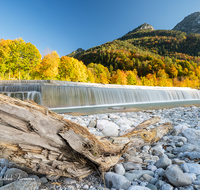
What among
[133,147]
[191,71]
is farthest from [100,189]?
[191,71]

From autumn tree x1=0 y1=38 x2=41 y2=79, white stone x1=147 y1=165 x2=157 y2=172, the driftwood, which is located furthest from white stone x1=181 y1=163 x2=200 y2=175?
autumn tree x1=0 y1=38 x2=41 y2=79

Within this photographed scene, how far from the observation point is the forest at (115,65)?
21234 millimetres

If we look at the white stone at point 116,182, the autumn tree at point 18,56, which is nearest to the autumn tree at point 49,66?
the autumn tree at point 18,56

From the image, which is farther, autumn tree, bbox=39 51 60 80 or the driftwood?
autumn tree, bbox=39 51 60 80

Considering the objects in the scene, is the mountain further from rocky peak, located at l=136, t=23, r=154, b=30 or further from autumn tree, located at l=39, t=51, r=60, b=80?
autumn tree, located at l=39, t=51, r=60, b=80

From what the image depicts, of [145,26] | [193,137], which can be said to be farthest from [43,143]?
[145,26]

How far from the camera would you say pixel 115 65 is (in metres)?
55.8

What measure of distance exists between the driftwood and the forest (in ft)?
71.5

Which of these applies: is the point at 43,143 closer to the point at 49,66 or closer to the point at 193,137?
the point at 193,137

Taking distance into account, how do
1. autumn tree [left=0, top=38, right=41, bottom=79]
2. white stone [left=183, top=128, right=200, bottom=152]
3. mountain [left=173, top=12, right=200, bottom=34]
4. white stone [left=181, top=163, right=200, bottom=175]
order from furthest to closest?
mountain [left=173, top=12, right=200, bottom=34] < autumn tree [left=0, top=38, right=41, bottom=79] < white stone [left=183, top=128, right=200, bottom=152] < white stone [left=181, top=163, right=200, bottom=175]

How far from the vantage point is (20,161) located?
116cm

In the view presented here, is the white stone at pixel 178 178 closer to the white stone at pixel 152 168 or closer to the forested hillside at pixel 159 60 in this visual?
the white stone at pixel 152 168

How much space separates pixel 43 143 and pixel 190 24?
541 feet

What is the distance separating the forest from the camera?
21234mm
